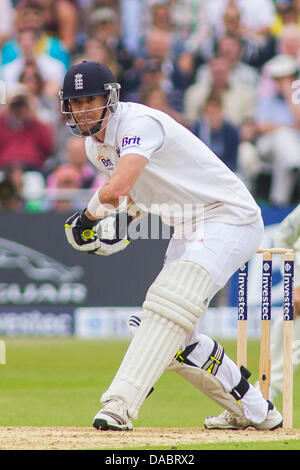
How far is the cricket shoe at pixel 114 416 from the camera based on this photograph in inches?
185

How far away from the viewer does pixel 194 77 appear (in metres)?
13.4

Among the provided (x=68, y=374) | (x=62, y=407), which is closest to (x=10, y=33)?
(x=68, y=374)

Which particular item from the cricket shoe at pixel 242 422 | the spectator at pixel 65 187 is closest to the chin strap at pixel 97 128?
Result: the cricket shoe at pixel 242 422

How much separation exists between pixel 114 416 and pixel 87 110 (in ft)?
4.83

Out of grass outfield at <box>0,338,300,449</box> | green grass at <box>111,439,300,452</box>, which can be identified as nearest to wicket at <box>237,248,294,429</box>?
grass outfield at <box>0,338,300,449</box>

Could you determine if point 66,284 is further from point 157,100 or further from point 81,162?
point 157,100

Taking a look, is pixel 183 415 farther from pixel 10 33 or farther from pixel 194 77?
pixel 10 33

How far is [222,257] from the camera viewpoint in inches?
197

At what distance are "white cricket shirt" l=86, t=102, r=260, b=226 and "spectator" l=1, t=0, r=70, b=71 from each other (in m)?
8.67

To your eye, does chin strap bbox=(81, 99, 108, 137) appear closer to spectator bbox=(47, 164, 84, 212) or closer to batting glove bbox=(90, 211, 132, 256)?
batting glove bbox=(90, 211, 132, 256)

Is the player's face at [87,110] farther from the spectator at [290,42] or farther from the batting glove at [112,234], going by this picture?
the spectator at [290,42]

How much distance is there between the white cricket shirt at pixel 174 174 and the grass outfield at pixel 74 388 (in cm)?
122

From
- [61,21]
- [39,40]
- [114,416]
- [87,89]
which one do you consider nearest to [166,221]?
[87,89]

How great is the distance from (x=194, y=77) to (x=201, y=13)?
115 cm
